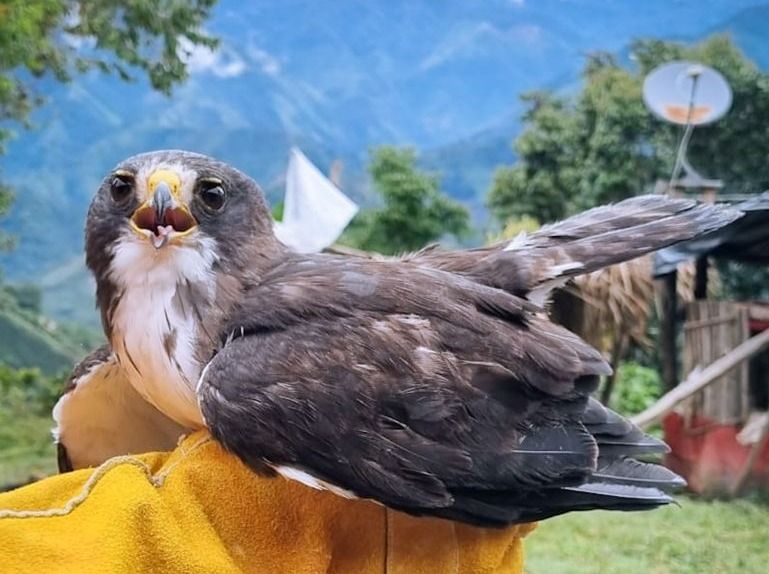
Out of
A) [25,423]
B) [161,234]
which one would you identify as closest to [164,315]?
[161,234]

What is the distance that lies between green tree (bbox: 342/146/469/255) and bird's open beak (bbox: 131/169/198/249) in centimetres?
429

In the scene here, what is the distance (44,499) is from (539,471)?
57 cm

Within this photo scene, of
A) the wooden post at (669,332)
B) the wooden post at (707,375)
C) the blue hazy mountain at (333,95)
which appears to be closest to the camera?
the wooden post at (707,375)

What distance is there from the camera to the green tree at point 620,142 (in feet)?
11.6

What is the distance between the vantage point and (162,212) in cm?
103

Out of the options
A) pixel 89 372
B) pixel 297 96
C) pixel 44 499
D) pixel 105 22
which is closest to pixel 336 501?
pixel 44 499

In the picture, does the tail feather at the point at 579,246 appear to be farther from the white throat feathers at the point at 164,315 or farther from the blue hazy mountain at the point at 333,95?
the blue hazy mountain at the point at 333,95

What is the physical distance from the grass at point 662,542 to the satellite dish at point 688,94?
167 centimetres

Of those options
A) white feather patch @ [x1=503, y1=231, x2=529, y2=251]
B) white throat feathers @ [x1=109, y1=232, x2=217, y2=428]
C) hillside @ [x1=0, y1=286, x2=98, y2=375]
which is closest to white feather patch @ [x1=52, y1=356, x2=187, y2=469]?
white throat feathers @ [x1=109, y1=232, x2=217, y2=428]

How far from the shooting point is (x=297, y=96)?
8594 mm

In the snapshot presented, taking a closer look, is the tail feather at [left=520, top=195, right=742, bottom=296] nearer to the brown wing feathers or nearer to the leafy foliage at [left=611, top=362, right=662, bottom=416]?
the brown wing feathers

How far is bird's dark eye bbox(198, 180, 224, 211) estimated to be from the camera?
42.9 inches

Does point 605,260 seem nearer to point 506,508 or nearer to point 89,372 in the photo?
point 506,508

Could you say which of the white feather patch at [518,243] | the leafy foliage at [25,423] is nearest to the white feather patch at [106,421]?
the white feather patch at [518,243]
